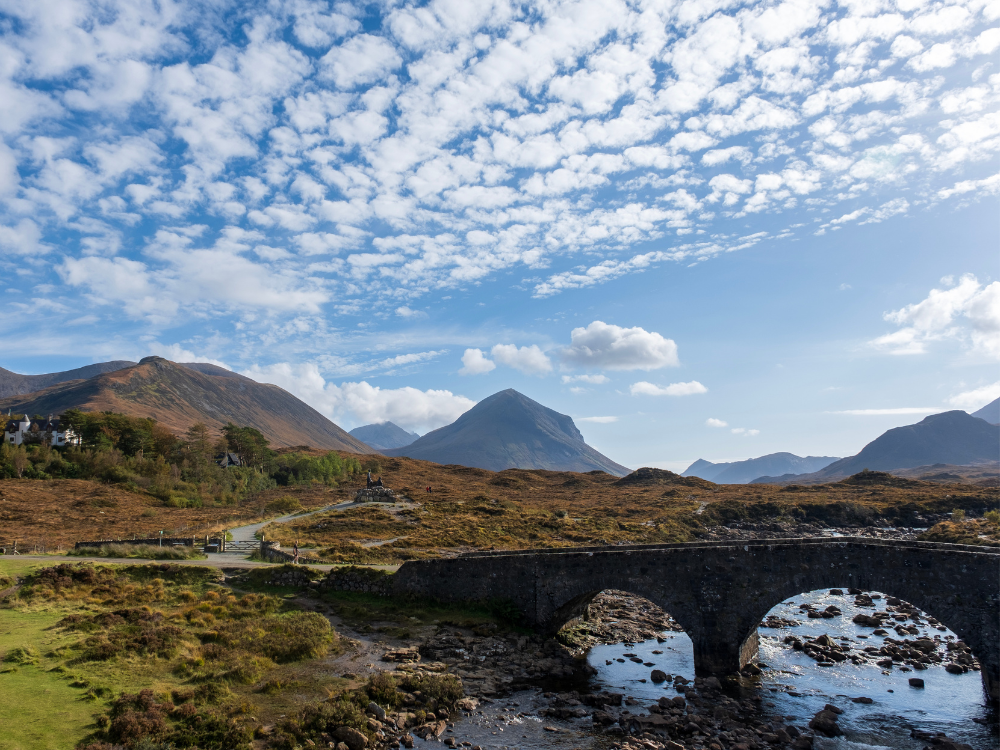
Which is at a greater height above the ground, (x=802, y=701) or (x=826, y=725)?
(x=826, y=725)

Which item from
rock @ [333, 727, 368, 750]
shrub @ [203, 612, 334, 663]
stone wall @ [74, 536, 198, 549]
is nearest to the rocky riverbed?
Result: rock @ [333, 727, 368, 750]

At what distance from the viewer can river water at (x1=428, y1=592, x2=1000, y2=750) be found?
A: 700 inches

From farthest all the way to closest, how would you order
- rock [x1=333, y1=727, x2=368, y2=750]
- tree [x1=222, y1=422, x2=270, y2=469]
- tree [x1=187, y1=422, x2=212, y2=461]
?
tree [x1=222, y1=422, x2=270, y2=469] → tree [x1=187, y1=422, x2=212, y2=461] → rock [x1=333, y1=727, x2=368, y2=750]

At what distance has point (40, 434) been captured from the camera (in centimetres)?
9450

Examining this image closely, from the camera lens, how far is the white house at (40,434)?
92625 millimetres

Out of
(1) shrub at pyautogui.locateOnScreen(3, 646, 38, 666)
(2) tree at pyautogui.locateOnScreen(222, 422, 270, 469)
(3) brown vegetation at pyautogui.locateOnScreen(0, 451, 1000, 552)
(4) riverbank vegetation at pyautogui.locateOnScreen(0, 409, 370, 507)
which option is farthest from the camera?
(2) tree at pyautogui.locateOnScreen(222, 422, 270, 469)

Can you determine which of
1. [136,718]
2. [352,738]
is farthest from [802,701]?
[136,718]

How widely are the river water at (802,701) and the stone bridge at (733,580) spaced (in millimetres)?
1741

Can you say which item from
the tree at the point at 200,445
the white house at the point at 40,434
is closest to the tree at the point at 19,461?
the white house at the point at 40,434

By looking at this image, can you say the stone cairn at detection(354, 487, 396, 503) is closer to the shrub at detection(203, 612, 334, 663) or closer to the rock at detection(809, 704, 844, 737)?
the shrub at detection(203, 612, 334, 663)

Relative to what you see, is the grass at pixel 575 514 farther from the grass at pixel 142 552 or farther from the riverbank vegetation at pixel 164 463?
the riverbank vegetation at pixel 164 463

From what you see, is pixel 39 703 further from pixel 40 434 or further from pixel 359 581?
pixel 40 434

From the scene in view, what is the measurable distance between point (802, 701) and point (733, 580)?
185 inches

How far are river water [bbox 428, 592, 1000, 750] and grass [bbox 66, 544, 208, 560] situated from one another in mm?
26205
